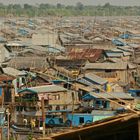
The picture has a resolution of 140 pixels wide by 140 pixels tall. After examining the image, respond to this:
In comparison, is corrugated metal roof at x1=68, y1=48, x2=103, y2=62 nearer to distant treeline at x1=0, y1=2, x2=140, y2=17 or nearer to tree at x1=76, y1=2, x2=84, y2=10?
distant treeline at x1=0, y1=2, x2=140, y2=17

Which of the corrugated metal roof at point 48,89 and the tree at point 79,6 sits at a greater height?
the corrugated metal roof at point 48,89

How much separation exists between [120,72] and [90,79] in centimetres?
341

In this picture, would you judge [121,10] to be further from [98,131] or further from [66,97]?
[98,131]

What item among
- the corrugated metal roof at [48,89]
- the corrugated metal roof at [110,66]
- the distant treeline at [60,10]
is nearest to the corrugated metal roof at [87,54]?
the corrugated metal roof at [110,66]

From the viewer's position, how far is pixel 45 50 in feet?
93.5

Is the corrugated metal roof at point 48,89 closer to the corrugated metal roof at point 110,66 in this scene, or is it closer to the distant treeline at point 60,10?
the corrugated metal roof at point 110,66

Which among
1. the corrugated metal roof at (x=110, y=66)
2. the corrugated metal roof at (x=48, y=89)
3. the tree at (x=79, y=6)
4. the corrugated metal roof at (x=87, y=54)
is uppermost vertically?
the corrugated metal roof at (x=48, y=89)

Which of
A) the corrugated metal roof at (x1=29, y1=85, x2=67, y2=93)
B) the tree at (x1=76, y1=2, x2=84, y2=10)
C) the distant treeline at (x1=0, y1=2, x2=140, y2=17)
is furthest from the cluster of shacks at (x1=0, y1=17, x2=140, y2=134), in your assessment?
the tree at (x1=76, y1=2, x2=84, y2=10)

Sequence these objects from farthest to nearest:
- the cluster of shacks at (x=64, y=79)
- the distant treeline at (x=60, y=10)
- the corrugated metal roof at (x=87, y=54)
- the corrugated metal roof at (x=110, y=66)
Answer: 1. the distant treeline at (x=60, y=10)
2. the corrugated metal roof at (x=87, y=54)
3. the corrugated metal roof at (x=110, y=66)
4. the cluster of shacks at (x=64, y=79)

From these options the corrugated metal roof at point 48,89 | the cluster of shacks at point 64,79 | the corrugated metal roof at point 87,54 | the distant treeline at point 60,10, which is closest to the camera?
the cluster of shacks at point 64,79

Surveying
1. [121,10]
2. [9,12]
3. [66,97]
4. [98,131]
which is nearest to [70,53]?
[66,97]

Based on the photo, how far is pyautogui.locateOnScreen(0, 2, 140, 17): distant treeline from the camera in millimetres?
83188

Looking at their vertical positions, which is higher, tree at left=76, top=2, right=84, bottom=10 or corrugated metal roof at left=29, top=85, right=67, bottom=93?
corrugated metal roof at left=29, top=85, right=67, bottom=93

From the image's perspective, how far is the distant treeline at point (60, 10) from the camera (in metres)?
83.2
